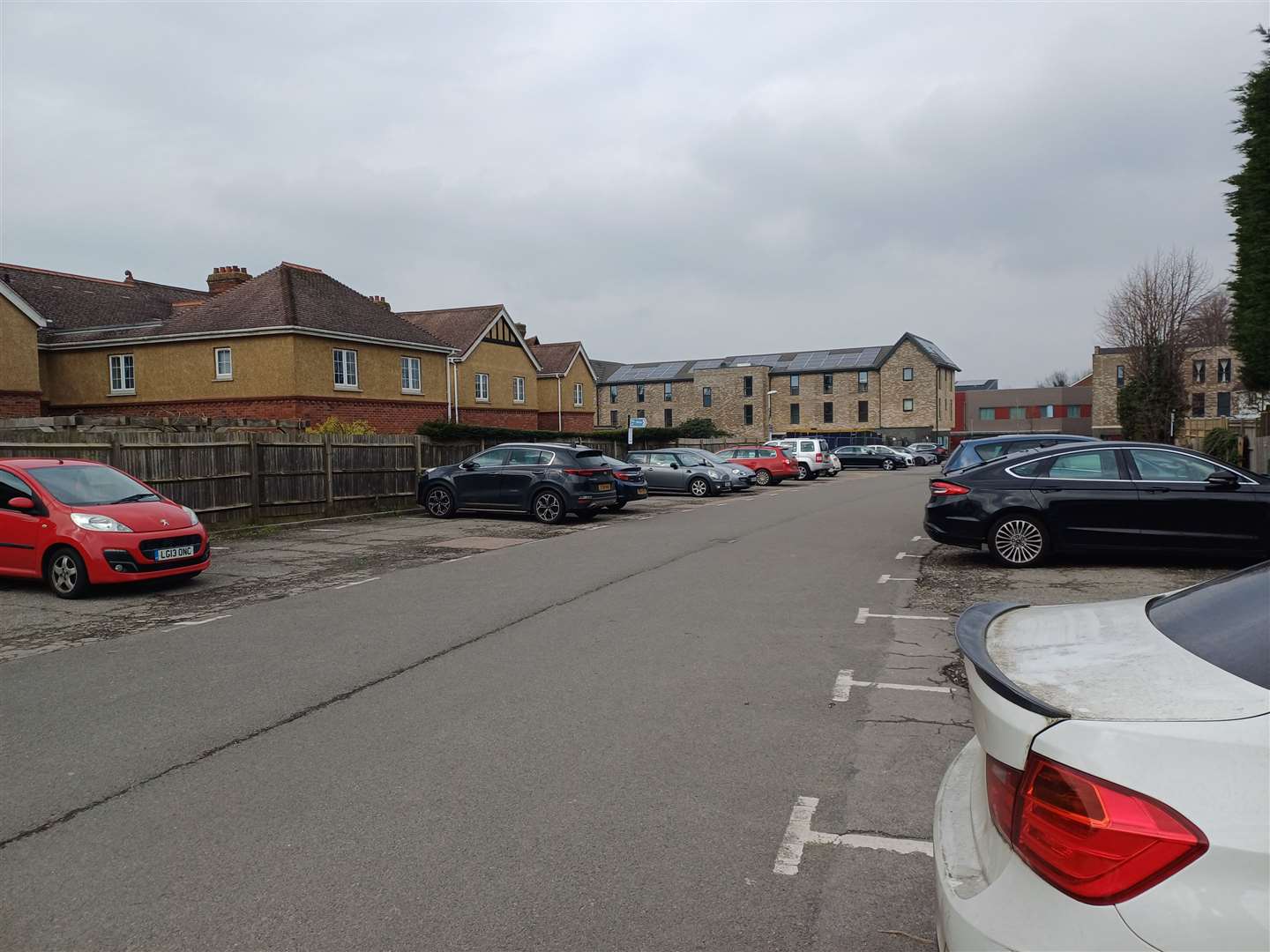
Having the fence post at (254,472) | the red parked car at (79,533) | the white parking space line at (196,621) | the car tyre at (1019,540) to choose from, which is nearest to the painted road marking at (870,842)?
the white parking space line at (196,621)

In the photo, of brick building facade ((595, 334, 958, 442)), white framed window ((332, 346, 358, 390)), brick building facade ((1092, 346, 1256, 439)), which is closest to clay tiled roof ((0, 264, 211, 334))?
A: white framed window ((332, 346, 358, 390))

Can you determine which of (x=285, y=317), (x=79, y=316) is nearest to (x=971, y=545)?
(x=285, y=317)

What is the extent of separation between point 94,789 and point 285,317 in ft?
91.6

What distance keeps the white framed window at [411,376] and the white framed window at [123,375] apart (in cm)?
910

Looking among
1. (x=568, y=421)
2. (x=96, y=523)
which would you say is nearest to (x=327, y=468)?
(x=96, y=523)

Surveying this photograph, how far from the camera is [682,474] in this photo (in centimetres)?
2922

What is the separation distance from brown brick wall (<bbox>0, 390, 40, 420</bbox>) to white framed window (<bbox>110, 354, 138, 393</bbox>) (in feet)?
8.65

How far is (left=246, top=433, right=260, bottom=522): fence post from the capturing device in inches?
709

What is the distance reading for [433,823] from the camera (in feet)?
13.1

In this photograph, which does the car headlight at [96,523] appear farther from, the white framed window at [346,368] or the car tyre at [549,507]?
the white framed window at [346,368]

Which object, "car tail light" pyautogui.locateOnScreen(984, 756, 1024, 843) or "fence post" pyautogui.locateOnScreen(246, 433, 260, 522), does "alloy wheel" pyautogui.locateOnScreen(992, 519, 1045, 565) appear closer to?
"car tail light" pyautogui.locateOnScreen(984, 756, 1024, 843)

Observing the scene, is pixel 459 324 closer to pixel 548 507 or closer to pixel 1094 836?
pixel 548 507

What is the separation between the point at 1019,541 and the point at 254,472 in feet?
45.5

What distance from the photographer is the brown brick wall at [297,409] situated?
99.6ft
